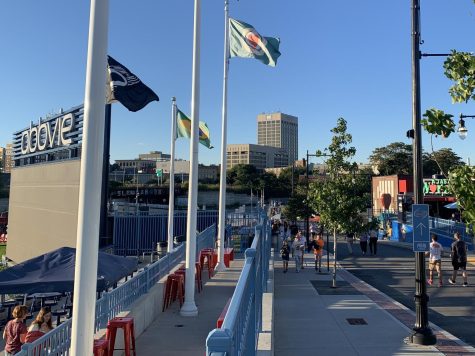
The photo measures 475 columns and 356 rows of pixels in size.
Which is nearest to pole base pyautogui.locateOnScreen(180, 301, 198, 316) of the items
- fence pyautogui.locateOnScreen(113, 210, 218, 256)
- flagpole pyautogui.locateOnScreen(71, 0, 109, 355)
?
flagpole pyautogui.locateOnScreen(71, 0, 109, 355)

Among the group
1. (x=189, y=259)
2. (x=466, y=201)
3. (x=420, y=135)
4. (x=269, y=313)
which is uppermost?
(x=420, y=135)

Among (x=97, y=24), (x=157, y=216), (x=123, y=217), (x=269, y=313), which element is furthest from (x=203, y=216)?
(x=97, y=24)

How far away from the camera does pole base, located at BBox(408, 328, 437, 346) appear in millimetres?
8266

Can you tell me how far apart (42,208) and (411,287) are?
17.6 metres

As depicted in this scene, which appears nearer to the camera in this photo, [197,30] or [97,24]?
[97,24]

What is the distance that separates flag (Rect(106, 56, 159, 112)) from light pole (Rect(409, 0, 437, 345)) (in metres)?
5.42

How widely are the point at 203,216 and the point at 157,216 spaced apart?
2.74 metres

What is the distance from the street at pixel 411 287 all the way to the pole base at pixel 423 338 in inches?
36.7

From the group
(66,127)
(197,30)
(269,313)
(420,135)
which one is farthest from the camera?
(66,127)

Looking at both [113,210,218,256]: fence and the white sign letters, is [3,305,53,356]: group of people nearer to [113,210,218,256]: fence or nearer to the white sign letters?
the white sign letters

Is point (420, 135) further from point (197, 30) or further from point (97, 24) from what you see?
point (97, 24)

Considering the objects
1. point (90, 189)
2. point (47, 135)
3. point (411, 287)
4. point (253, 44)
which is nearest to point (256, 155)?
point (47, 135)

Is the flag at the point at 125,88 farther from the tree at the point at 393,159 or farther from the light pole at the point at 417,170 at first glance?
the tree at the point at 393,159

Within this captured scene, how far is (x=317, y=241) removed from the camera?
18.0m
